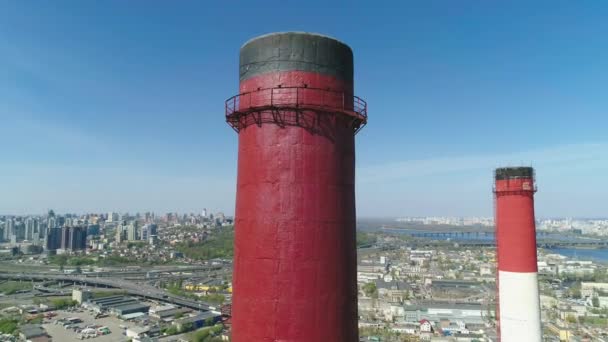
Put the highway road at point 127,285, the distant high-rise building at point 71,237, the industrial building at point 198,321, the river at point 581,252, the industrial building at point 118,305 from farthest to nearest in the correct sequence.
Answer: the river at point 581,252 < the distant high-rise building at point 71,237 < the highway road at point 127,285 < the industrial building at point 118,305 < the industrial building at point 198,321

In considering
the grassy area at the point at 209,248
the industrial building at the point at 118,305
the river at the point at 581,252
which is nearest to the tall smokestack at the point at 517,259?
the industrial building at the point at 118,305

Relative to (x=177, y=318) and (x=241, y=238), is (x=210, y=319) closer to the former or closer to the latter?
(x=177, y=318)

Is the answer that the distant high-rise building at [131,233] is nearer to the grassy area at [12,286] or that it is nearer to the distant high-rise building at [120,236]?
the distant high-rise building at [120,236]

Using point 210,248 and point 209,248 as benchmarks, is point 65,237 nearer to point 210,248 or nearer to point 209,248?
point 209,248

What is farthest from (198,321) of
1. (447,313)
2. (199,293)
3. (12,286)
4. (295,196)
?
(295,196)

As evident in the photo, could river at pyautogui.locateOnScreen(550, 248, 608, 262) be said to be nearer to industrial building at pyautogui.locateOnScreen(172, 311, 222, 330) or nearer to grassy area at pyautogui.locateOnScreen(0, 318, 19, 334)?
industrial building at pyautogui.locateOnScreen(172, 311, 222, 330)

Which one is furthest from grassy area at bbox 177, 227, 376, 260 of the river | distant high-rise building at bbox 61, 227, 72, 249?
the river
